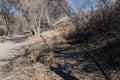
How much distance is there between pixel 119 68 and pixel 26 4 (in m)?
24.4

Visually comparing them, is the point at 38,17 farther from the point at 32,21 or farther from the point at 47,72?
the point at 47,72

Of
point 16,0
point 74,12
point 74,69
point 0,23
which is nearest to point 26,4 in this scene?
point 16,0

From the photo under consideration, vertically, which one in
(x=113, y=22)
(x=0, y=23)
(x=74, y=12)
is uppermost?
(x=0, y=23)

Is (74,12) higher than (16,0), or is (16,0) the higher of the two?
(16,0)

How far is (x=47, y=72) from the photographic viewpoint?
30.8 ft

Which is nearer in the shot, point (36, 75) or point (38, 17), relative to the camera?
point (36, 75)

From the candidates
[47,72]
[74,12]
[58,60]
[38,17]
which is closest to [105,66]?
[47,72]

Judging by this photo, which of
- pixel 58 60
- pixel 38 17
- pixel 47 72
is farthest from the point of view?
pixel 38 17

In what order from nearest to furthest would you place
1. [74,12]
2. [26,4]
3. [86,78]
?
[86,78] → [74,12] → [26,4]

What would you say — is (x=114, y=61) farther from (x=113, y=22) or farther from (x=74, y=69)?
(x=113, y=22)

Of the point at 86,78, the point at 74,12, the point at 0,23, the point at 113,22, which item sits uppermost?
the point at 0,23

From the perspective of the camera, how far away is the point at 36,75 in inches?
351

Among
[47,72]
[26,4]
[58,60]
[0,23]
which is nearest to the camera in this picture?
[47,72]

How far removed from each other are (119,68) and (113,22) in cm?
366
